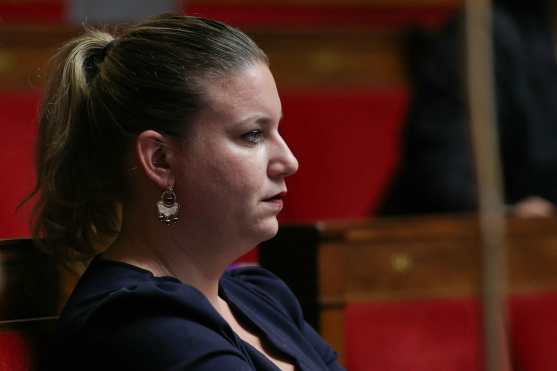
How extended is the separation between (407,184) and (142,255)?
1416 mm

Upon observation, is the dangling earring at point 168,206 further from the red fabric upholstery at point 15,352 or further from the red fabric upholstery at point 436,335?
the red fabric upholstery at point 436,335

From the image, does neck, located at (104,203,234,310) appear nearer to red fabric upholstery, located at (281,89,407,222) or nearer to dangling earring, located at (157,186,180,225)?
dangling earring, located at (157,186,180,225)

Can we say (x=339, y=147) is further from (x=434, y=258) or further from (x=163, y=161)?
(x=163, y=161)

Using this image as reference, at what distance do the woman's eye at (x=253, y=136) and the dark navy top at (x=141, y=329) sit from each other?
13 cm

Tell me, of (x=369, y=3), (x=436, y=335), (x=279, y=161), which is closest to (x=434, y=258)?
(x=436, y=335)

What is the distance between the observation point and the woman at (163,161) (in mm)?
895

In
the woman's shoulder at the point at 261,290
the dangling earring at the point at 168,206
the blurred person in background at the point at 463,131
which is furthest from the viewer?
the blurred person in background at the point at 463,131

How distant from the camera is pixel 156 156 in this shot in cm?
90

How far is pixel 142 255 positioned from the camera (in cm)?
93

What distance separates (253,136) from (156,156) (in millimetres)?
84

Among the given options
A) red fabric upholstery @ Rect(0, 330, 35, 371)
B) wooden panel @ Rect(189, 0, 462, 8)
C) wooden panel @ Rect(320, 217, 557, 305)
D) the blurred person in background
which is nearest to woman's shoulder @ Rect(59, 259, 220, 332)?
red fabric upholstery @ Rect(0, 330, 35, 371)

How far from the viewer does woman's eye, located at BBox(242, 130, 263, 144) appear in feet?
3.01

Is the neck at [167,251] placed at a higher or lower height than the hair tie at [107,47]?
lower

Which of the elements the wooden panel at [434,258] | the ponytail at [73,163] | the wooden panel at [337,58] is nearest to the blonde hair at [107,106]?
the ponytail at [73,163]
